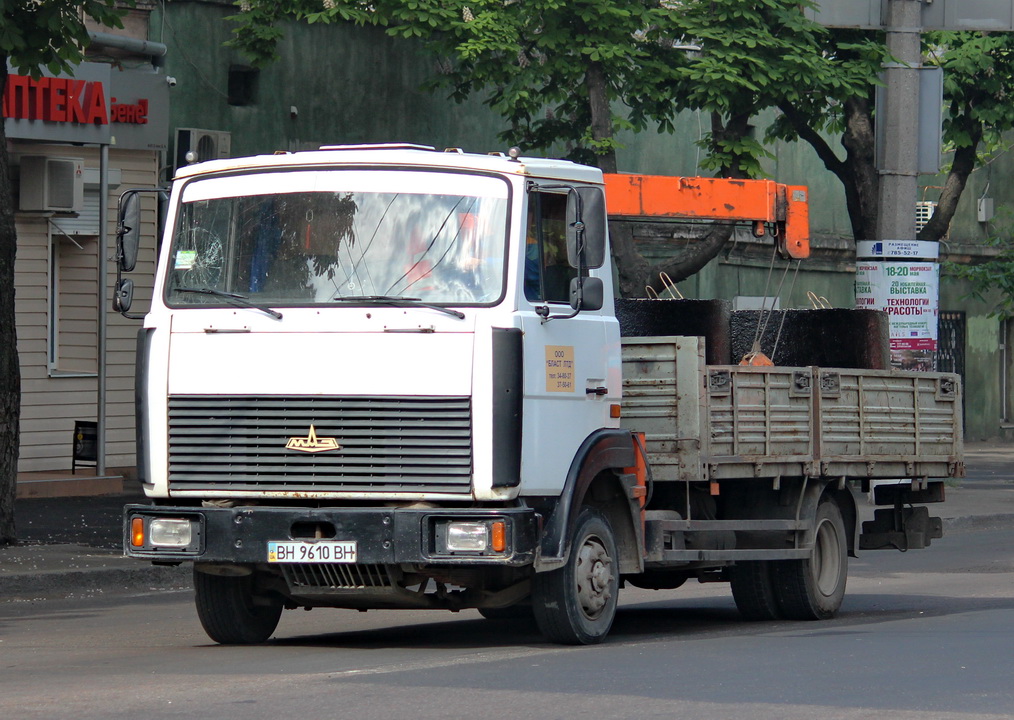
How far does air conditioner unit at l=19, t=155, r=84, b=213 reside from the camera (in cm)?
1969

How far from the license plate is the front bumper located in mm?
29

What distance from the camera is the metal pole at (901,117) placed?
2016 cm

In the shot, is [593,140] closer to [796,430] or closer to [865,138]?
[865,138]

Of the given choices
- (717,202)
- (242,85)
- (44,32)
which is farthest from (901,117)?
(44,32)

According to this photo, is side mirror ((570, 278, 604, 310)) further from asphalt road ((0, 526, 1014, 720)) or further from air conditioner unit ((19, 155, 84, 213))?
air conditioner unit ((19, 155, 84, 213))

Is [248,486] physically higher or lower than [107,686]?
higher

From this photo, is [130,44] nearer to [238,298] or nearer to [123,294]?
[123,294]

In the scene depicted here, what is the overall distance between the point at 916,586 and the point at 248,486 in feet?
22.8

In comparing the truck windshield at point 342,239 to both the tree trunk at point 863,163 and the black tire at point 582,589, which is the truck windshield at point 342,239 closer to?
the black tire at point 582,589

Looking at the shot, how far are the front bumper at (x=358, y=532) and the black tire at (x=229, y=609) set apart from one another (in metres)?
0.68

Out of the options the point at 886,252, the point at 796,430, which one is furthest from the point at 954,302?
the point at 796,430

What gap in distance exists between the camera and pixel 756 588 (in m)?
11.8

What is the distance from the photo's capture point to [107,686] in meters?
8.15

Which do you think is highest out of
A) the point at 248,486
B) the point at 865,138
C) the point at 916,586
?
the point at 865,138
